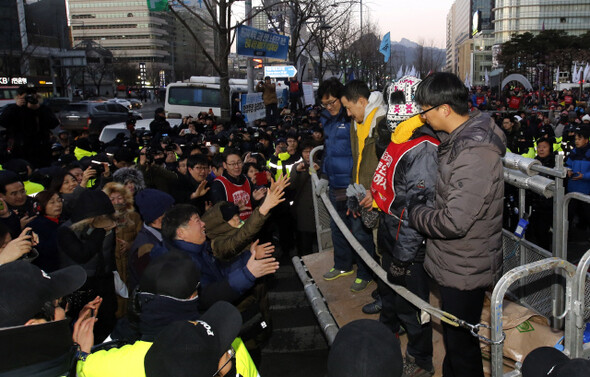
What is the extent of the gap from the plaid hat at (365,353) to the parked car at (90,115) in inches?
966

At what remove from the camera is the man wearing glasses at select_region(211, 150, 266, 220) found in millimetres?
5469

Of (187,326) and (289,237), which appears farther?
(289,237)

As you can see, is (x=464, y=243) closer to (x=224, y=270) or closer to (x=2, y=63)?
(x=224, y=270)

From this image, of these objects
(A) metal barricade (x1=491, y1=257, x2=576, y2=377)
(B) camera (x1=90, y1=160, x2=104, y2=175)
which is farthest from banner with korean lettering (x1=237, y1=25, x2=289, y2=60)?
(A) metal barricade (x1=491, y1=257, x2=576, y2=377)

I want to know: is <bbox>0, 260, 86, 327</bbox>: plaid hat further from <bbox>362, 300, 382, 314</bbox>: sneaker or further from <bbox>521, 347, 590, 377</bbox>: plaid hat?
<bbox>362, 300, 382, 314</bbox>: sneaker

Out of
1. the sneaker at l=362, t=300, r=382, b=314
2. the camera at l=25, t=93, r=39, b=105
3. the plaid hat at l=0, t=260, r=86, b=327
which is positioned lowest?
the sneaker at l=362, t=300, r=382, b=314

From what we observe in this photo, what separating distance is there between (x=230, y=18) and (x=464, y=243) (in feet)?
40.0

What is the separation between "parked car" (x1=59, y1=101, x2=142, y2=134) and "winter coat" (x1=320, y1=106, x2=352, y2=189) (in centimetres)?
2170

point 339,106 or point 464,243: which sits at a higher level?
point 339,106

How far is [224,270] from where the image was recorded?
359 centimetres

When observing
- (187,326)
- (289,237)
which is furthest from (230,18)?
(187,326)

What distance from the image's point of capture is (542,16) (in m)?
118

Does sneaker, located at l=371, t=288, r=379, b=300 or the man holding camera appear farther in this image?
the man holding camera

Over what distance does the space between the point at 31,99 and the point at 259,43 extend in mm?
7921
